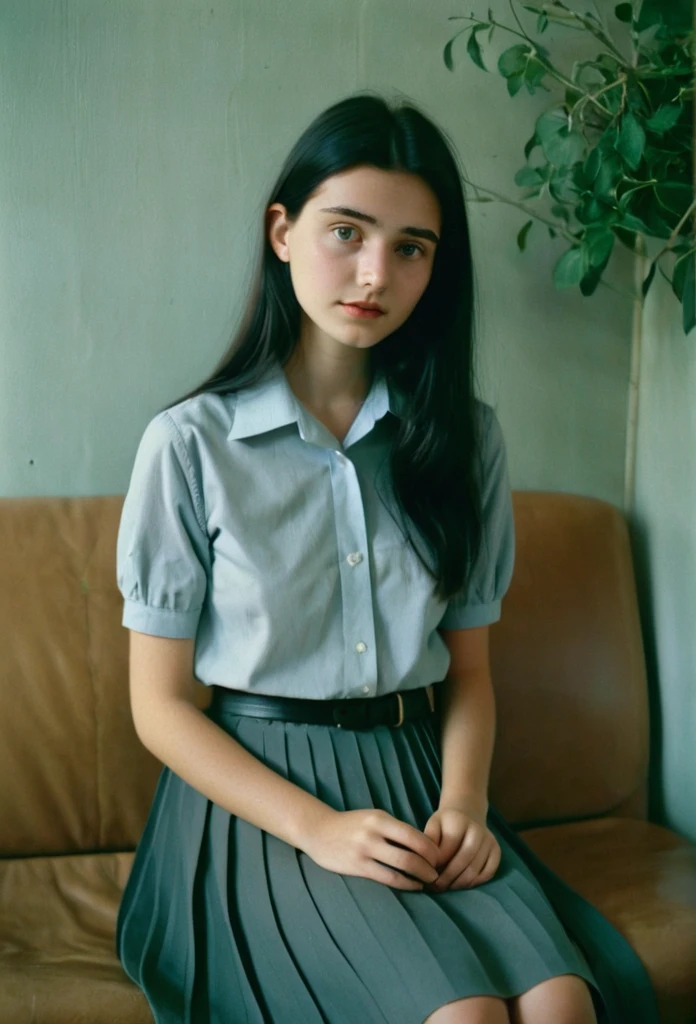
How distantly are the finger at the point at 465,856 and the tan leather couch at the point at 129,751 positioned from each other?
0.22 meters

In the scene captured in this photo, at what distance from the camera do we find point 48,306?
1343 mm

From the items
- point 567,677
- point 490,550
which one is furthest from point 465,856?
point 567,677

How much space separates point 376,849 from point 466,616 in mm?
337

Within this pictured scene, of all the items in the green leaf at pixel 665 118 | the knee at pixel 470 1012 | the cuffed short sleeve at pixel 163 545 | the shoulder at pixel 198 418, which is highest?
the green leaf at pixel 665 118

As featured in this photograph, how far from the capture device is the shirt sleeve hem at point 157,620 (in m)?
1.04

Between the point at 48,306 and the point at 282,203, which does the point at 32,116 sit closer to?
the point at 48,306

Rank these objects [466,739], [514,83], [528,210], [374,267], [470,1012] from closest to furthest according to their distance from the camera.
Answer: [470,1012]
[374,267]
[466,739]
[514,83]
[528,210]

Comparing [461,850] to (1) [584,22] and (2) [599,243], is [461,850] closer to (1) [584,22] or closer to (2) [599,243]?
(2) [599,243]

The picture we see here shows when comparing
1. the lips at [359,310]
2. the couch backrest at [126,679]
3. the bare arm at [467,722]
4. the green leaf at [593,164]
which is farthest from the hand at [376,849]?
the green leaf at [593,164]

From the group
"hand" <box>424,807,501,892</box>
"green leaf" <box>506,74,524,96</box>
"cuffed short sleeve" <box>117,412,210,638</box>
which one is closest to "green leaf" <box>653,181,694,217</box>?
"green leaf" <box>506,74,524,96</box>

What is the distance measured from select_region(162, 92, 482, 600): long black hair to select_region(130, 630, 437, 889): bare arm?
0.28 m

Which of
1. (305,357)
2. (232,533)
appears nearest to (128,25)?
(305,357)

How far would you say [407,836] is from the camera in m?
0.94

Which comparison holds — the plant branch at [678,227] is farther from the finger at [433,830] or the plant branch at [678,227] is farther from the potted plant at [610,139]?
the finger at [433,830]
